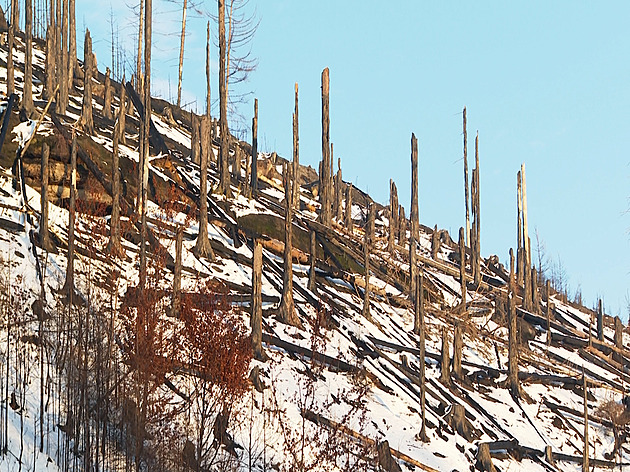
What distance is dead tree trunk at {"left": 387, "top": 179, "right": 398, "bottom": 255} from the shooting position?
31469mm

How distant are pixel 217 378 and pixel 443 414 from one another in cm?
903

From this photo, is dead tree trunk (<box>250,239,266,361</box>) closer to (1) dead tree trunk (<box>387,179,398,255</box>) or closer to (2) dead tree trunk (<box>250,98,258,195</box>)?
(2) dead tree trunk (<box>250,98,258,195</box>)

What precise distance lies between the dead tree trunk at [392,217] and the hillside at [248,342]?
279mm

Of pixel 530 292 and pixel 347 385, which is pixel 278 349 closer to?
pixel 347 385

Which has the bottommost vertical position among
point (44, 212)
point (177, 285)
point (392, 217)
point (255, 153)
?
point (177, 285)

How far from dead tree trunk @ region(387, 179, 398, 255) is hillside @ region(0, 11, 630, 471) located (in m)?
0.28

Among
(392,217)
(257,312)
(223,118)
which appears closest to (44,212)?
(257,312)

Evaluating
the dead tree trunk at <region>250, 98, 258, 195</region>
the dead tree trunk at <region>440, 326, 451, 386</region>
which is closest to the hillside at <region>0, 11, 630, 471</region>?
the dead tree trunk at <region>440, 326, 451, 386</region>

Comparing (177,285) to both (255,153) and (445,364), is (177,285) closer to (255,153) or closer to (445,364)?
(445,364)

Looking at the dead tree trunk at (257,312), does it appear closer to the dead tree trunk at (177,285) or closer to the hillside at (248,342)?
the hillside at (248,342)

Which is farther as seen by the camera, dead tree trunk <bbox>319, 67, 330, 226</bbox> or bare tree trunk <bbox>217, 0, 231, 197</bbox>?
dead tree trunk <bbox>319, 67, 330, 226</bbox>

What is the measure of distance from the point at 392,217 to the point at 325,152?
15.4ft

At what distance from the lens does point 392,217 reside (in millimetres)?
32594

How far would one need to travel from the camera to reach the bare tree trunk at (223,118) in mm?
27406
